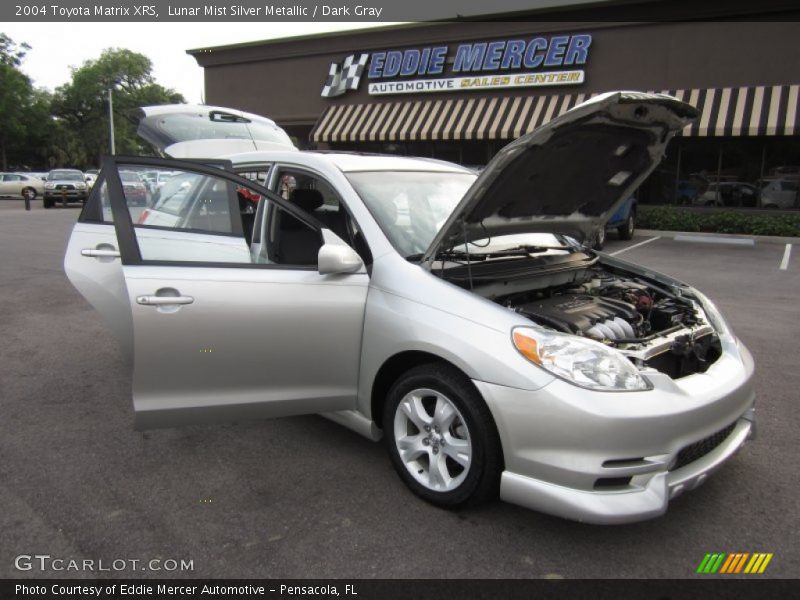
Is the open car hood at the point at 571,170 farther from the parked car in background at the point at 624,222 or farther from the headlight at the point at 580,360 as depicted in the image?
the parked car in background at the point at 624,222

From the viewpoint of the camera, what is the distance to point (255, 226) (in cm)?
378

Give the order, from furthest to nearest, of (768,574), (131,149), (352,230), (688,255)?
(131,149), (688,255), (352,230), (768,574)

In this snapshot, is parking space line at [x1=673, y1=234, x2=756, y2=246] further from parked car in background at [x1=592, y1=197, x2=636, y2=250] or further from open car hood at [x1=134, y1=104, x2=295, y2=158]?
open car hood at [x1=134, y1=104, x2=295, y2=158]

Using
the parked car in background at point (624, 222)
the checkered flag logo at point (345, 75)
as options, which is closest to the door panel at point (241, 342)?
the parked car in background at point (624, 222)

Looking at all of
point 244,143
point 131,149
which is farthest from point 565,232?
point 131,149

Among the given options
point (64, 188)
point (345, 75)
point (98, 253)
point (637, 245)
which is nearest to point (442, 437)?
point (98, 253)

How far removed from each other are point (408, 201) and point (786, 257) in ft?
37.3

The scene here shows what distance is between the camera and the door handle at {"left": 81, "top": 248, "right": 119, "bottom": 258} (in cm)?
385

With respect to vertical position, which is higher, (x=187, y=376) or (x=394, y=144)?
(x=394, y=144)

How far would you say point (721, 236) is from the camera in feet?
50.2

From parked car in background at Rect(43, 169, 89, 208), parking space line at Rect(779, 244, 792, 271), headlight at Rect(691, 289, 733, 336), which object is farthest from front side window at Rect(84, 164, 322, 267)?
parked car in background at Rect(43, 169, 89, 208)

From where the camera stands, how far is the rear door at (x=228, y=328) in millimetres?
2980

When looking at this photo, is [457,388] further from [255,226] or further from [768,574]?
[255,226]

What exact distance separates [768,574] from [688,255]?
11.0m
